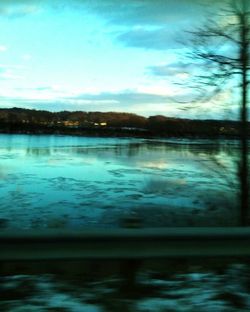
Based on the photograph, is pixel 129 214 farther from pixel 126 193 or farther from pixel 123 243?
pixel 126 193

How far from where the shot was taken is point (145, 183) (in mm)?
27203

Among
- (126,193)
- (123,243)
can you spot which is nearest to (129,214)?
(123,243)

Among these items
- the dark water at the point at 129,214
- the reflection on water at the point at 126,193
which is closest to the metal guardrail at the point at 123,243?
the dark water at the point at 129,214

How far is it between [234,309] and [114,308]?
44.6 inches

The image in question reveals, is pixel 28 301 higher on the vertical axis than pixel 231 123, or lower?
lower

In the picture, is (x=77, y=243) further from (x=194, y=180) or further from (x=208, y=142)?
(x=194, y=180)

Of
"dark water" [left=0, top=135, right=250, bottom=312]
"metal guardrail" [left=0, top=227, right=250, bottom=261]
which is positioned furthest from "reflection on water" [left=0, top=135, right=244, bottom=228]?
"metal guardrail" [left=0, top=227, right=250, bottom=261]

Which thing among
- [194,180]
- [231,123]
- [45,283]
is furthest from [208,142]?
[194,180]

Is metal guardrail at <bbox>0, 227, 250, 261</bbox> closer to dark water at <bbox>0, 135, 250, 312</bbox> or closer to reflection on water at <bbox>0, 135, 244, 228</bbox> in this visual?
dark water at <bbox>0, 135, 250, 312</bbox>

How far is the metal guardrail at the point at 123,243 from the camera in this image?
5.47m

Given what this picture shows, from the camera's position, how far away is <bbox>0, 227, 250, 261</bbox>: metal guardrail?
5.47 metres

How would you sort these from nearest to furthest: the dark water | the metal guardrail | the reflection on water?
the metal guardrail
the dark water
the reflection on water

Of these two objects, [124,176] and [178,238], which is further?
[124,176]

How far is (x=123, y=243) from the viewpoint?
5621 millimetres
